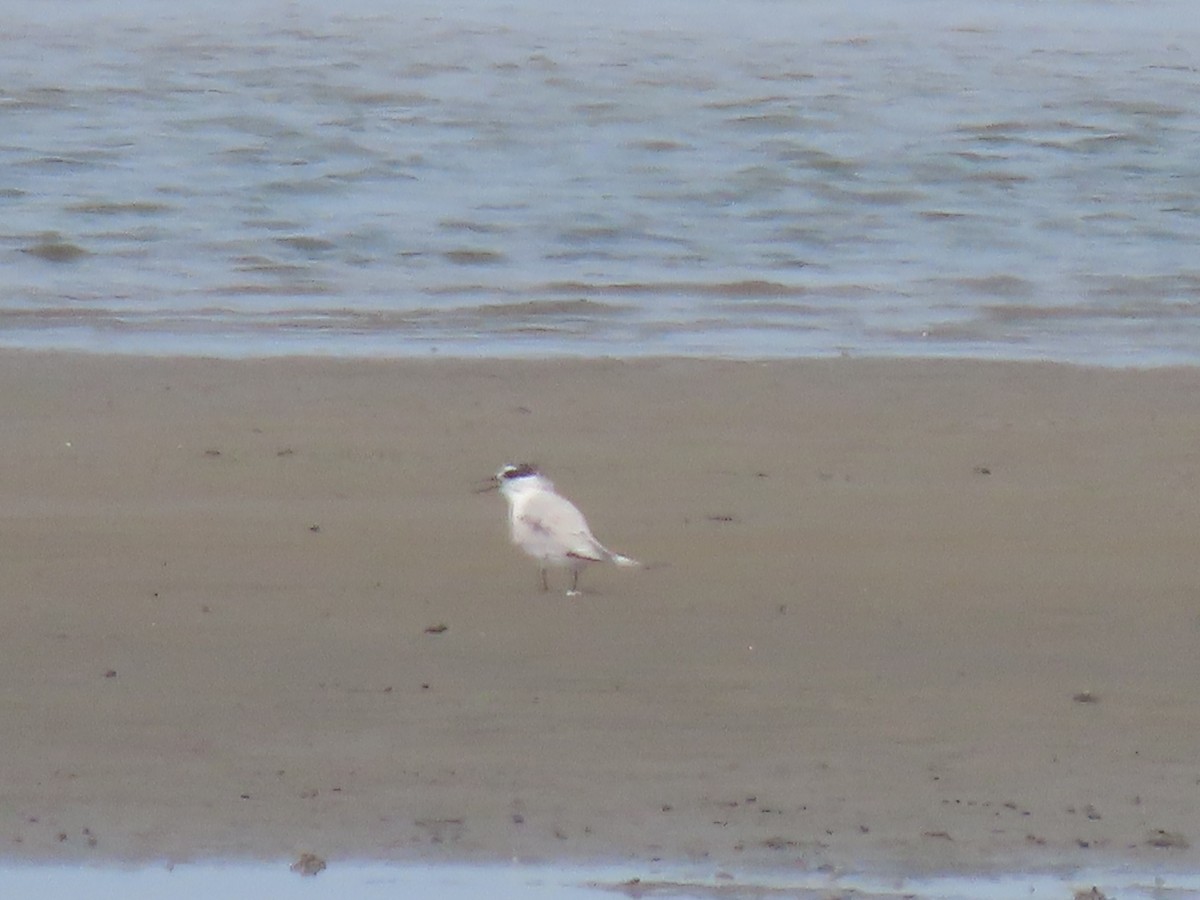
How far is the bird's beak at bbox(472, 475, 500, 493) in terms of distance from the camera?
8.03 meters

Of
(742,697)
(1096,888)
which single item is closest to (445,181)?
(742,697)

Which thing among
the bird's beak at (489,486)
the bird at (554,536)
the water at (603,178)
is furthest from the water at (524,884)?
the water at (603,178)

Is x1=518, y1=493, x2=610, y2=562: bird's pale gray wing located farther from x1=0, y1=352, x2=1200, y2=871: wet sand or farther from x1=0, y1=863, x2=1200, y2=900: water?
x1=0, y1=863, x2=1200, y2=900: water

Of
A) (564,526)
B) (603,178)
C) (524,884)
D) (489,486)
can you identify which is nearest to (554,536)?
(564,526)

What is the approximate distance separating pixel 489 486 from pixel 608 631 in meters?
1.71

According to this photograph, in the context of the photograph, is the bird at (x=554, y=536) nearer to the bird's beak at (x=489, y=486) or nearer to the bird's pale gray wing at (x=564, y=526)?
the bird's pale gray wing at (x=564, y=526)

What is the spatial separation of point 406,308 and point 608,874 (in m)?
8.32

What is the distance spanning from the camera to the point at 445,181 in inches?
704

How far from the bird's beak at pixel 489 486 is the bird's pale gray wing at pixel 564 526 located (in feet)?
2.73

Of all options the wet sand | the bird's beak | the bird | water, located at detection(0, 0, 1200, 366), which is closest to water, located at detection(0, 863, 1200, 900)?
the wet sand

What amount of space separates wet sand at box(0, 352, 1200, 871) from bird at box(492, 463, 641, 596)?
11 centimetres

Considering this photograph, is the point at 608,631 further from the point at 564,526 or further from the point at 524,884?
the point at 524,884

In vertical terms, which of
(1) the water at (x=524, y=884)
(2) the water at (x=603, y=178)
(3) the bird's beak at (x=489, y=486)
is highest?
(1) the water at (x=524, y=884)

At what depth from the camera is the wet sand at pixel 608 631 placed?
5.24 m
